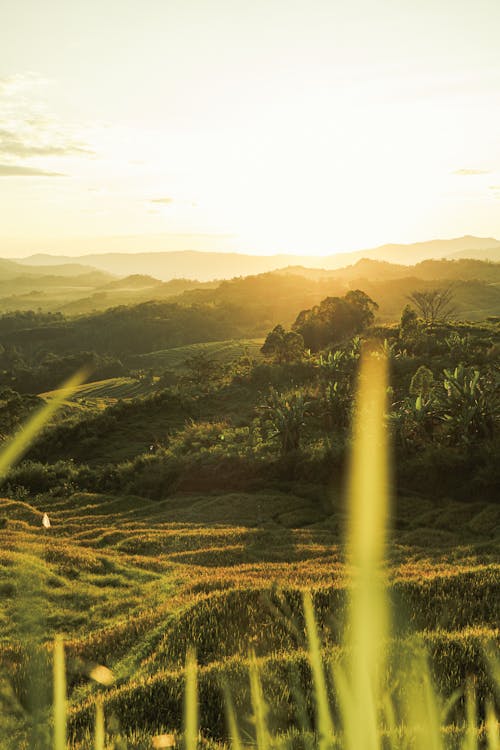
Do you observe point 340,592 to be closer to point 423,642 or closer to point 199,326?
point 423,642

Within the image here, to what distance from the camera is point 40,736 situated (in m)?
5.61

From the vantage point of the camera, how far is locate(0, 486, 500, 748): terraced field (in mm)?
6254

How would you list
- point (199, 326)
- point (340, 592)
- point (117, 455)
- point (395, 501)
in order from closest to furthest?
point (340, 592), point (395, 501), point (117, 455), point (199, 326)

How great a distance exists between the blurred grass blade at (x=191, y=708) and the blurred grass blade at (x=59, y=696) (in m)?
1.11

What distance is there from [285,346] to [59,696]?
46.4m

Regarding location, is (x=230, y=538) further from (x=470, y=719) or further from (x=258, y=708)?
(x=470, y=719)

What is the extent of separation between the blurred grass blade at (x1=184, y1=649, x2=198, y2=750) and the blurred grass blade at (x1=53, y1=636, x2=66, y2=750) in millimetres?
1107

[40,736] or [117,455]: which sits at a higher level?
[40,736]

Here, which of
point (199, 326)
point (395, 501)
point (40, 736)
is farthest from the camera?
point (199, 326)

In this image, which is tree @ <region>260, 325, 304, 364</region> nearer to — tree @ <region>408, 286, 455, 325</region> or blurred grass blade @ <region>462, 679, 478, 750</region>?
tree @ <region>408, 286, 455, 325</region>

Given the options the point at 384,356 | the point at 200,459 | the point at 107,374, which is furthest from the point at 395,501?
the point at 107,374

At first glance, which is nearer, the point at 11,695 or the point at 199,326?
the point at 11,695

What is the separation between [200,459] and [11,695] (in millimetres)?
17394

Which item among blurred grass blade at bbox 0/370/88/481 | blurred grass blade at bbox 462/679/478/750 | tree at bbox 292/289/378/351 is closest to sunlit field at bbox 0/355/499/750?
blurred grass blade at bbox 462/679/478/750
